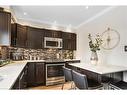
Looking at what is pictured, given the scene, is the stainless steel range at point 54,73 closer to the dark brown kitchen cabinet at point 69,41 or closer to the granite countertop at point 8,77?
the dark brown kitchen cabinet at point 69,41

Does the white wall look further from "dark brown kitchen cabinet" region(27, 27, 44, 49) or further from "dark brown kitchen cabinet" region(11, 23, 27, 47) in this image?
"dark brown kitchen cabinet" region(11, 23, 27, 47)

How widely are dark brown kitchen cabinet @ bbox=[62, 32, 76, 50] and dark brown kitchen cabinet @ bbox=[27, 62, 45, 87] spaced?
142cm

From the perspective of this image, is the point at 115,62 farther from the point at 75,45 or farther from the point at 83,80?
the point at 75,45

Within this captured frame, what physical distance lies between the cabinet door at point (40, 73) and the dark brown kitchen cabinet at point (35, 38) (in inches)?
29.0

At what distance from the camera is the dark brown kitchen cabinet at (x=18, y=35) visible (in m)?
3.60

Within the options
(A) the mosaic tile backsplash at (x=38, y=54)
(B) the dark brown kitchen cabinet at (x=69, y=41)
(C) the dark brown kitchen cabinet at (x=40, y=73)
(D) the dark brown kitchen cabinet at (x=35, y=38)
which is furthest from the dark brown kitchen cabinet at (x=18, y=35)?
(B) the dark brown kitchen cabinet at (x=69, y=41)

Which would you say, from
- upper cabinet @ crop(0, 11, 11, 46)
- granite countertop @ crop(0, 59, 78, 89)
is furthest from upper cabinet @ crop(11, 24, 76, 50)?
granite countertop @ crop(0, 59, 78, 89)

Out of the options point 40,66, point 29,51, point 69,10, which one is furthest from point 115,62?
point 29,51

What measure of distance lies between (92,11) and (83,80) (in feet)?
7.76

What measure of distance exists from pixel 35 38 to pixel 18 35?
62 centimetres

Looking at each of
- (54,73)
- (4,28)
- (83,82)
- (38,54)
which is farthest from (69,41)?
(83,82)

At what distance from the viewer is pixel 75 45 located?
16.9 ft

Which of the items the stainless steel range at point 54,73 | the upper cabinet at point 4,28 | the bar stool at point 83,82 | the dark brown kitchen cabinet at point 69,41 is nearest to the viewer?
the bar stool at point 83,82
